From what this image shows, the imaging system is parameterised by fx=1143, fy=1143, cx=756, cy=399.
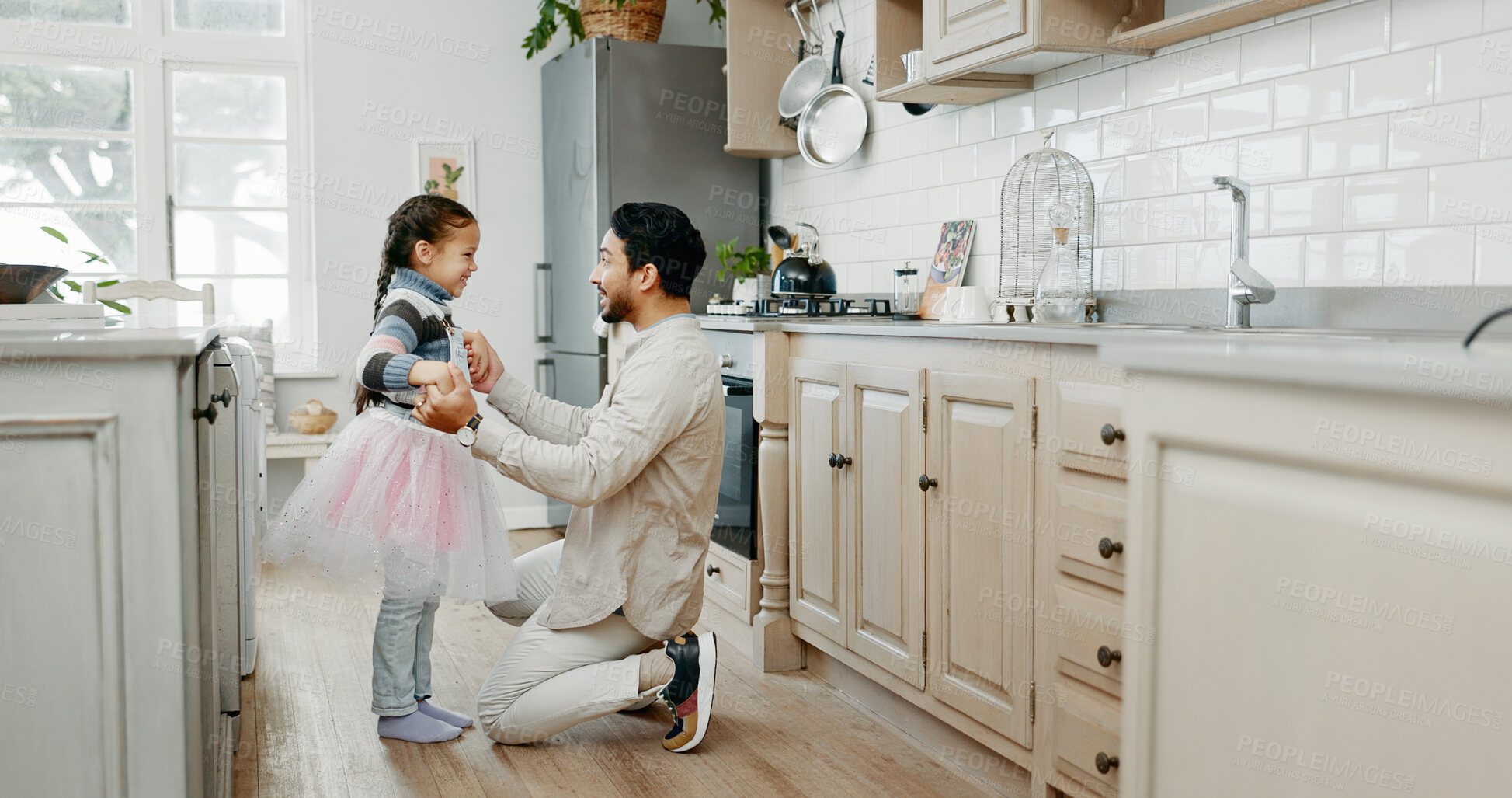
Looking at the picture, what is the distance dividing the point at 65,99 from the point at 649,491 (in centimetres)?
356

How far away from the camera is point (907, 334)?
2359 mm

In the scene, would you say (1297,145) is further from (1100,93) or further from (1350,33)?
(1100,93)

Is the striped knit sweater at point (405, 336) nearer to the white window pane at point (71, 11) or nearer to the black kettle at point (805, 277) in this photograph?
the black kettle at point (805, 277)

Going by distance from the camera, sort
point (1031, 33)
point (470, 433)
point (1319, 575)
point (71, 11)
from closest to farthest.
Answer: point (1319, 575), point (470, 433), point (1031, 33), point (71, 11)

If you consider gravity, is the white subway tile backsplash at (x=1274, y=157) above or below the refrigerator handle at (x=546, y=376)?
above

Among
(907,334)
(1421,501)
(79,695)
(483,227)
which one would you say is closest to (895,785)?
(907,334)

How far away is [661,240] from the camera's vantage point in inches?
90.9

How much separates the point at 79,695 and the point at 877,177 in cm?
276

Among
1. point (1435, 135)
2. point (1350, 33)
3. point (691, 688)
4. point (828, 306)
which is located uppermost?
point (1350, 33)

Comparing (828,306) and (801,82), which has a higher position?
(801,82)

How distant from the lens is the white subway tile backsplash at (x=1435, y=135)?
184cm

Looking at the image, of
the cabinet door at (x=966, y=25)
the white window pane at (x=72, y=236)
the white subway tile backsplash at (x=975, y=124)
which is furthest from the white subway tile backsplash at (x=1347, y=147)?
the white window pane at (x=72, y=236)

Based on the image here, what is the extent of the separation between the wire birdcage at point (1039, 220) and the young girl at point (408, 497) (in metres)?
1.28

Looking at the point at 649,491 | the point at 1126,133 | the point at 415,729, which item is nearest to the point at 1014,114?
the point at 1126,133
